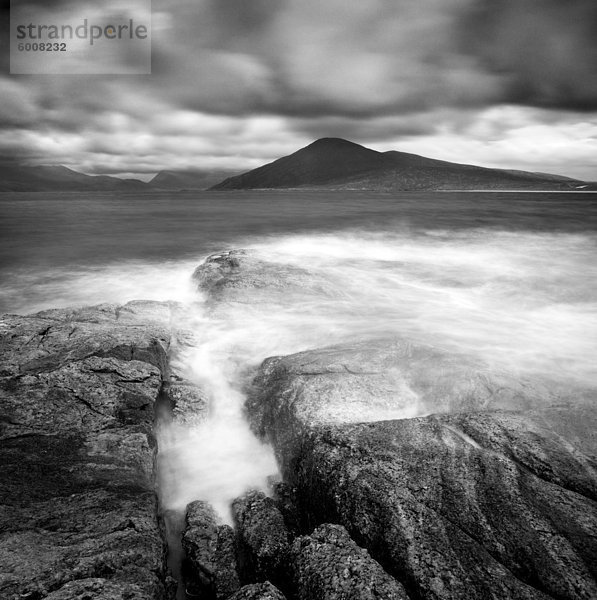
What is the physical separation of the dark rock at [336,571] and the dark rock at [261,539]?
0.95 feet

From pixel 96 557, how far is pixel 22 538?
0.67m

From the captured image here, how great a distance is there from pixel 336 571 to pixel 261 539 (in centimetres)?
109

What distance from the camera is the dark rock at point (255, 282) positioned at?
11.6 m

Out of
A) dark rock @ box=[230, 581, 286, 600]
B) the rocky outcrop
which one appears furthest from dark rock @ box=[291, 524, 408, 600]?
the rocky outcrop

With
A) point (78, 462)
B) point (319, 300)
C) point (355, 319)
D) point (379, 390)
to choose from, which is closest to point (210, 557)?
point (78, 462)

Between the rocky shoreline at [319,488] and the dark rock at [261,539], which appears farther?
the dark rock at [261,539]

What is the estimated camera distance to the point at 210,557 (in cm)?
405

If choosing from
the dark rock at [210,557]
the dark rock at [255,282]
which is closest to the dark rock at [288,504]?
the dark rock at [210,557]

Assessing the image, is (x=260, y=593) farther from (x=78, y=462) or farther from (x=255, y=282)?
(x=255, y=282)

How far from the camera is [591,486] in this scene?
4062 millimetres

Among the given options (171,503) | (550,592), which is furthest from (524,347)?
(171,503)

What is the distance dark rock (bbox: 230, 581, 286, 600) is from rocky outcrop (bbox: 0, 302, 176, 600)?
72 centimetres

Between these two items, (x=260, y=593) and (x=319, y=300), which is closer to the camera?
(x=260, y=593)

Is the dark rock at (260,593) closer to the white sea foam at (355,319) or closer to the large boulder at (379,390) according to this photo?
the white sea foam at (355,319)
